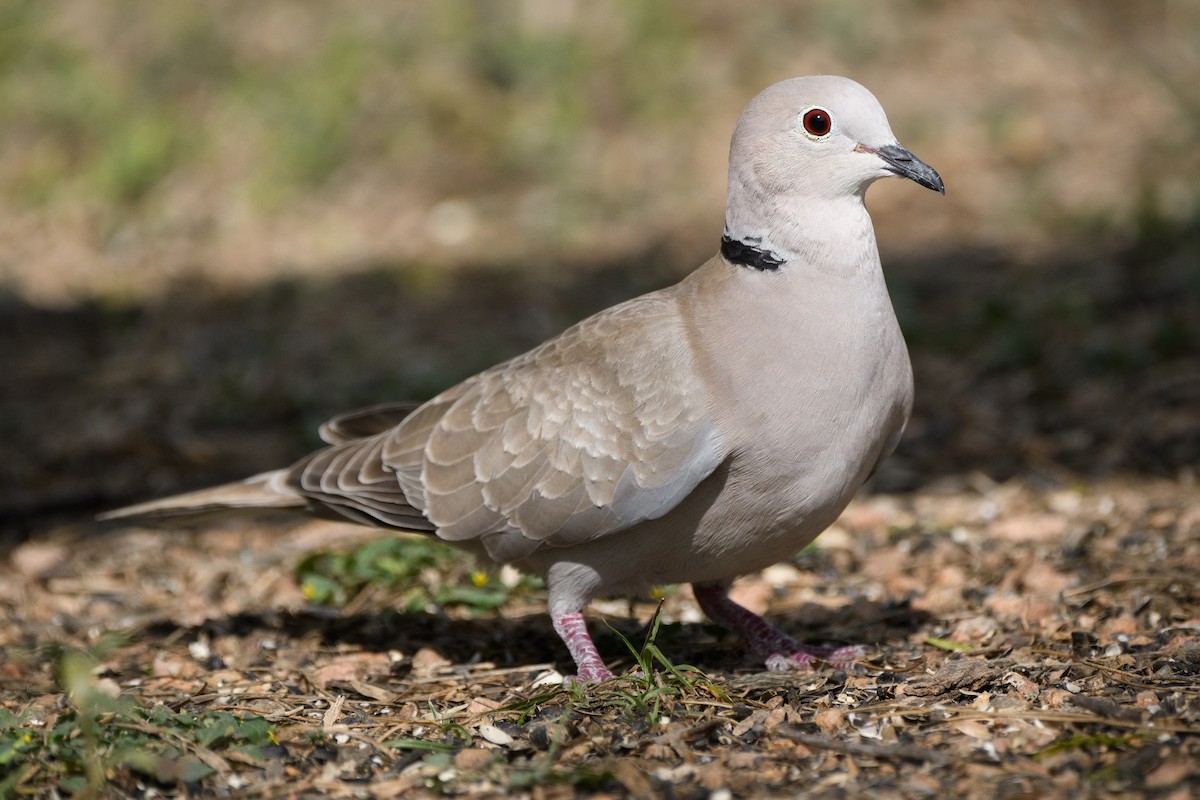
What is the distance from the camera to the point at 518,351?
7.55 meters

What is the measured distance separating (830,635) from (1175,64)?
709 cm

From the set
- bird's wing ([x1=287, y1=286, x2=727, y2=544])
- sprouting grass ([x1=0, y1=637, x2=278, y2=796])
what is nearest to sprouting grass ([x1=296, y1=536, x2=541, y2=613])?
bird's wing ([x1=287, y1=286, x2=727, y2=544])

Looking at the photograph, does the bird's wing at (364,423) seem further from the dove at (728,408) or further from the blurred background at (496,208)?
the blurred background at (496,208)

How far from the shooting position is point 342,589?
16.5 feet

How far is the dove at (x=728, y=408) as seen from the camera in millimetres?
3709

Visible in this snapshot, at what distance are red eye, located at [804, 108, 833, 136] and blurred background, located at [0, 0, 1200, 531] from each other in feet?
8.66

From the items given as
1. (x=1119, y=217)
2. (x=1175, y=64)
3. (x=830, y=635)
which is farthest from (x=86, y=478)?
(x=1175, y=64)

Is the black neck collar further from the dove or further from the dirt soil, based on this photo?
the dirt soil

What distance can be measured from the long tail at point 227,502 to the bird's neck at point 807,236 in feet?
5.95

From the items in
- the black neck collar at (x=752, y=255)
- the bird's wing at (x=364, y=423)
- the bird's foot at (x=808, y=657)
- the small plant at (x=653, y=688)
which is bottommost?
the bird's foot at (x=808, y=657)

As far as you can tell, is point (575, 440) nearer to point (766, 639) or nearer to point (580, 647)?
point (580, 647)

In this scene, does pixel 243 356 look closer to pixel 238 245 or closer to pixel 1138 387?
pixel 238 245

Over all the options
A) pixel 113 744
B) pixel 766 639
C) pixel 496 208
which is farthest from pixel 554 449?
pixel 496 208

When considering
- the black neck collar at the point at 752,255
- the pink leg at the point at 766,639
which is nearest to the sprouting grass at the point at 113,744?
the pink leg at the point at 766,639
